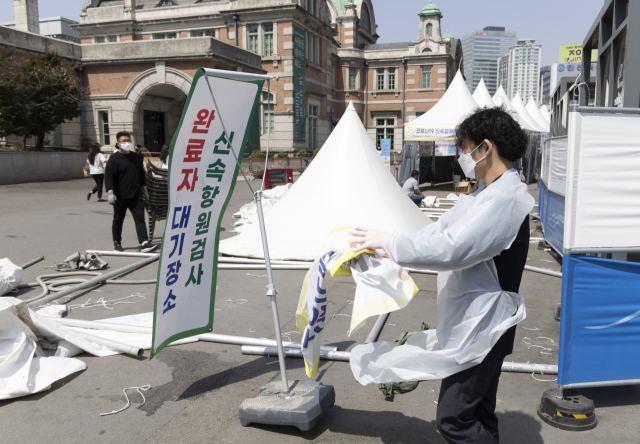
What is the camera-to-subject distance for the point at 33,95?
21250mm

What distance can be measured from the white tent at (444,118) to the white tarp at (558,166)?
28.3ft

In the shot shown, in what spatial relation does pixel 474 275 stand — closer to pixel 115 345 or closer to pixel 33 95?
pixel 115 345

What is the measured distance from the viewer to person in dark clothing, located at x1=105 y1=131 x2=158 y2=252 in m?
8.28

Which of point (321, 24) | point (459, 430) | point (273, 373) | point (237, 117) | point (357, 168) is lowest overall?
point (273, 373)

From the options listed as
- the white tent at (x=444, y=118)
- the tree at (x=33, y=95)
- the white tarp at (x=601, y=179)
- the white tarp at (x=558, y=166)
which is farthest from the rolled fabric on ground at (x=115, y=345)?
the tree at (x=33, y=95)

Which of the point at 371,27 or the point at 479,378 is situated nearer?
the point at 479,378

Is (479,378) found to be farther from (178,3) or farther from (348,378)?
(178,3)

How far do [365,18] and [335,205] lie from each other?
54272mm

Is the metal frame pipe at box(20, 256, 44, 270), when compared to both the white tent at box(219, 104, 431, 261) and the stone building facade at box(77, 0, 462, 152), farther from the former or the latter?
the stone building facade at box(77, 0, 462, 152)

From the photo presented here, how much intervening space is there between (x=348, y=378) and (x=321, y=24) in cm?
3863

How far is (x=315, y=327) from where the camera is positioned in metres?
2.83

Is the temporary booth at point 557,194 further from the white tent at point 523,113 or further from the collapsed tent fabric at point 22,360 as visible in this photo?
the white tent at point 523,113

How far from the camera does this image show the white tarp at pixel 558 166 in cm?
721

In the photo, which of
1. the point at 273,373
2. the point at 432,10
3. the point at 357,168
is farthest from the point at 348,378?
the point at 432,10
